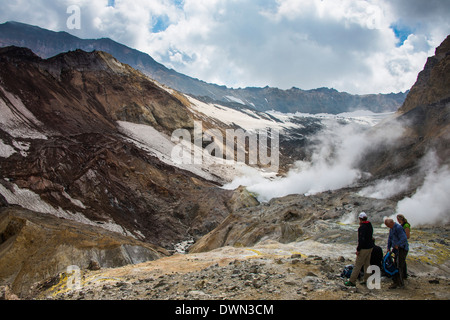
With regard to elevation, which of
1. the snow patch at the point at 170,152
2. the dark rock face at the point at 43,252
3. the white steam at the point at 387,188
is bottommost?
the dark rock face at the point at 43,252

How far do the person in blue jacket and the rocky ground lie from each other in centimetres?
23

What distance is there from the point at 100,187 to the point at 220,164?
31.8 metres

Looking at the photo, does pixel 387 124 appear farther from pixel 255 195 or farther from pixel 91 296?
pixel 91 296

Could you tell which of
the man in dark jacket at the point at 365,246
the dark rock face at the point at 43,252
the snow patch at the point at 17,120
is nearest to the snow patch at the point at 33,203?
the dark rock face at the point at 43,252

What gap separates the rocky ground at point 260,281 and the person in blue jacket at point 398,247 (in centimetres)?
23

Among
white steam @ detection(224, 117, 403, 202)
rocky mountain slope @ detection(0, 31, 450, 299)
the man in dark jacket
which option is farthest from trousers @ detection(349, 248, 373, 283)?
white steam @ detection(224, 117, 403, 202)

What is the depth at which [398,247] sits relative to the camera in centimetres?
675

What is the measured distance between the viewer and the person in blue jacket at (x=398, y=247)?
21.4 feet

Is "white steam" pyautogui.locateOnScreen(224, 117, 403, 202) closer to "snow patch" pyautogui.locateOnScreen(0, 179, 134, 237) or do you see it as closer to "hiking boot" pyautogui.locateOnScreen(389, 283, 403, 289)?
"snow patch" pyautogui.locateOnScreen(0, 179, 134, 237)

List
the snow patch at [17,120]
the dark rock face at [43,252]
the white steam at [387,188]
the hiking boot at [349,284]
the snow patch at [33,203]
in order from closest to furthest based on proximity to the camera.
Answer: the hiking boot at [349,284] < the dark rock face at [43,252] < the snow patch at [33,203] < the white steam at [387,188] < the snow patch at [17,120]

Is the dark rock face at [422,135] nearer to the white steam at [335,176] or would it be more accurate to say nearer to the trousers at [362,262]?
the white steam at [335,176]

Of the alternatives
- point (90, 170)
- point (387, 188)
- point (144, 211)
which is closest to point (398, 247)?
point (387, 188)

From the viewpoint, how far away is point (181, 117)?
2670 inches

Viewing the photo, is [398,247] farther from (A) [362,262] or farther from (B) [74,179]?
(B) [74,179]
